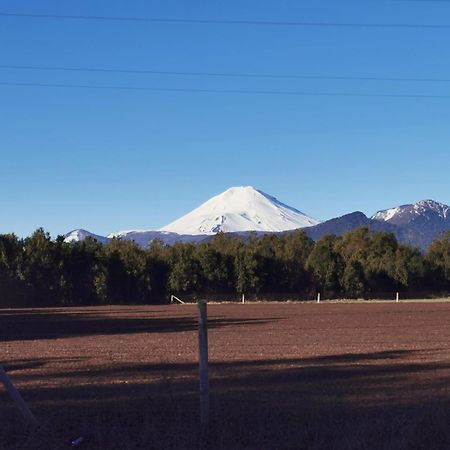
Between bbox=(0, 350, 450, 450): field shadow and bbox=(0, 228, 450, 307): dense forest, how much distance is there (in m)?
79.0

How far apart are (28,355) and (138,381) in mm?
9417

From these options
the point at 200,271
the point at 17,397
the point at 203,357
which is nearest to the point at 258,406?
the point at 203,357

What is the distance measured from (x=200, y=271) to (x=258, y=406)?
91905 millimetres

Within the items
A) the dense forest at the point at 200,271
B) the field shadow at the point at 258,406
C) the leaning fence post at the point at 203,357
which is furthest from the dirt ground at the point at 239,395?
the dense forest at the point at 200,271

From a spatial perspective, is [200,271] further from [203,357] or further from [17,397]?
[203,357]

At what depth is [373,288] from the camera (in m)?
107

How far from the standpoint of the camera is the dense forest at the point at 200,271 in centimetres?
9694

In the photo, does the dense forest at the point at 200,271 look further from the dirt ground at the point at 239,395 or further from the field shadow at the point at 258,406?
the field shadow at the point at 258,406

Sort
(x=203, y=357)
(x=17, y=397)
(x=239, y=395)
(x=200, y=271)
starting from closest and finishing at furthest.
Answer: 1. (x=203, y=357)
2. (x=17, y=397)
3. (x=239, y=395)
4. (x=200, y=271)

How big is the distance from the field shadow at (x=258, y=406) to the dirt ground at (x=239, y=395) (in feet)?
0.06

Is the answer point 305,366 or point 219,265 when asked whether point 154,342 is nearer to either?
point 305,366

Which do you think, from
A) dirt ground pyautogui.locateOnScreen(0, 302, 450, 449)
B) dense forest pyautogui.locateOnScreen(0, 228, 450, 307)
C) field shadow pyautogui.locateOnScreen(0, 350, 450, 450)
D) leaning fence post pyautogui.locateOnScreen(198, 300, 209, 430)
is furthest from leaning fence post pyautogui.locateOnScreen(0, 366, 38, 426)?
dense forest pyautogui.locateOnScreen(0, 228, 450, 307)

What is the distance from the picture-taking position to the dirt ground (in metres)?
9.52

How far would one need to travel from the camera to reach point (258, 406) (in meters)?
12.3
